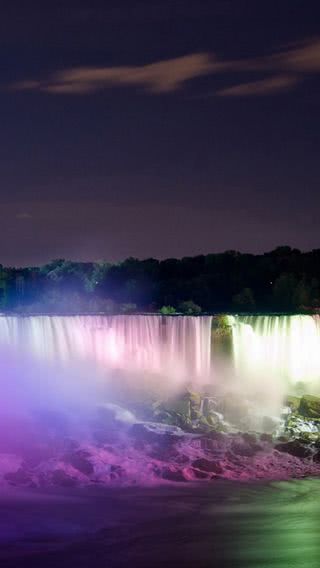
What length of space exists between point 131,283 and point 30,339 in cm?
5488

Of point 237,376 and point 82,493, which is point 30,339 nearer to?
point 237,376

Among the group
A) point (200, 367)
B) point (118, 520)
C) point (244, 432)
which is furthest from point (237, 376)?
point (118, 520)

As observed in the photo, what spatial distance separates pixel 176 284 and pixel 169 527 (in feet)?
232

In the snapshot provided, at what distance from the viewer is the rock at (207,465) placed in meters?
33.9

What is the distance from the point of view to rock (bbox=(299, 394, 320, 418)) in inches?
1684

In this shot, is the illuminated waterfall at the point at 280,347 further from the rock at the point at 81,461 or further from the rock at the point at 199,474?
the rock at the point at 199,474

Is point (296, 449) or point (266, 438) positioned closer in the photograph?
point (296, 449)

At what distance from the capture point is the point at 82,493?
3128cm

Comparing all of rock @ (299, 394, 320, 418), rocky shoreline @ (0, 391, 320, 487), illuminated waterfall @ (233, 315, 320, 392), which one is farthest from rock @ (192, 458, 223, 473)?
illuminated waterfall @ (233, 315, 320, 392)

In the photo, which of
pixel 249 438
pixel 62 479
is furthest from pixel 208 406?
pixel 62 479

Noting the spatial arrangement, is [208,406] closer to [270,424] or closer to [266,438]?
[270,424]

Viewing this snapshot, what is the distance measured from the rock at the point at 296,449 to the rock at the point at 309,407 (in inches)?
232

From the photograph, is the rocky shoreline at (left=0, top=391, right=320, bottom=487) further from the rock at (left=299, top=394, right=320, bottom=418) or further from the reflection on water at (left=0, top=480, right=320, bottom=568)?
the reflection on water at (left=0, top=480, right=320, bottom=568)

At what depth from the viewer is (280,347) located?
171 feet
